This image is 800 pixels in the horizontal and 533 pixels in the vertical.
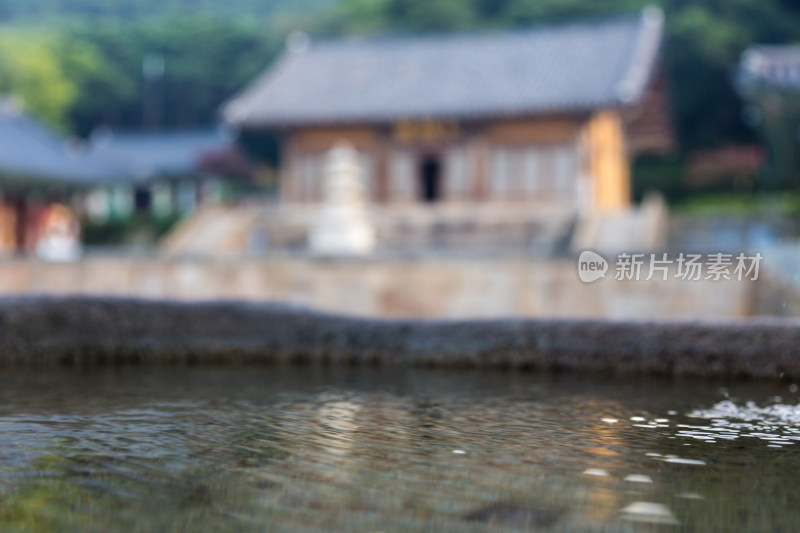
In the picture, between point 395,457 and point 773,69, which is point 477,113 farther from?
point 395,457

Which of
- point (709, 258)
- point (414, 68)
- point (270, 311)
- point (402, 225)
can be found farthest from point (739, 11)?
point (270, 311)

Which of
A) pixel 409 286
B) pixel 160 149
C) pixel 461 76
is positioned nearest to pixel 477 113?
pixel 461 76

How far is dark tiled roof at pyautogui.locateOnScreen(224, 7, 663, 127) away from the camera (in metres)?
26.6

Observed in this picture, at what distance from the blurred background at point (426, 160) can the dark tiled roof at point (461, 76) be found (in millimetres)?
104

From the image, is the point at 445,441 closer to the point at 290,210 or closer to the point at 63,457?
the point at 63,457

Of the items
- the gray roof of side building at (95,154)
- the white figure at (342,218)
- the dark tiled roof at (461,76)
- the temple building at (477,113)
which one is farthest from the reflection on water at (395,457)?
the gray roof of side building at (95,154)

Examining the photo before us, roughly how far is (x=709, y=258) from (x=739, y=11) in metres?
30.3

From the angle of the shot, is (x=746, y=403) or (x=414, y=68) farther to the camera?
(x=414, y=68)

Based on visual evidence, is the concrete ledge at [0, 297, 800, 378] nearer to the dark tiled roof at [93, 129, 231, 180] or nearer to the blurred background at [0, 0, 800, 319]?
the blurred background at [0, 0, 800, 319]

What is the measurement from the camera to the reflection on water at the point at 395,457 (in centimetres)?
386

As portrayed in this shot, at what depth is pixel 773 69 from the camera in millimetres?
13570

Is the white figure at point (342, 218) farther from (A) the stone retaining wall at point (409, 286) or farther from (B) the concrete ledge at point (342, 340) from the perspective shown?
(B) the concrete ledge at point (342, 340)

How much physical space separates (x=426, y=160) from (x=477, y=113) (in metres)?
2.88

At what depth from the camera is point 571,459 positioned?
Result: 195 inches
